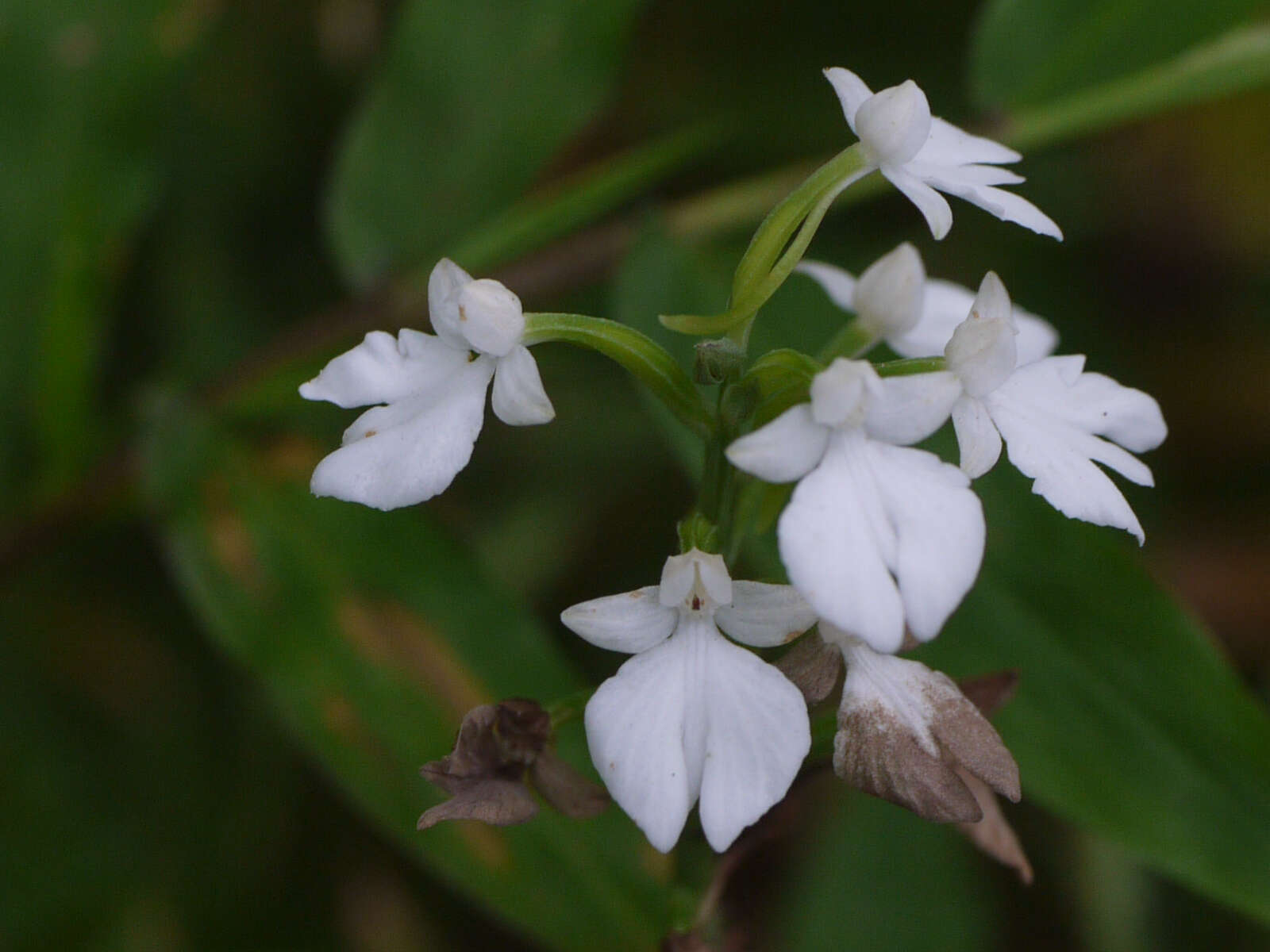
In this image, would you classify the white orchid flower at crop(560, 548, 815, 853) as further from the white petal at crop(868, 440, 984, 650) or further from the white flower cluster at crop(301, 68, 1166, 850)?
the white petal at crop(868, 440, 984, 650)

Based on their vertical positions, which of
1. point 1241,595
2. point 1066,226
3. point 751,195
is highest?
point 1066,226

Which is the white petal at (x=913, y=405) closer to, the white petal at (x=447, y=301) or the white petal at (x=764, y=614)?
the white petal at (x=764, y=614)

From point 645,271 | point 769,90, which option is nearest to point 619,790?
point 645,271

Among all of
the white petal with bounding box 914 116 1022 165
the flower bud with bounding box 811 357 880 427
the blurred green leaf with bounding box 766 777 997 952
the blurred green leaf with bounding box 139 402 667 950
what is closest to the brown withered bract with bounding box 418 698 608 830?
the flower bud with bounding box 811 357 880 427

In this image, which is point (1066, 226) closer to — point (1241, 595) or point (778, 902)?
point (1241, 595)

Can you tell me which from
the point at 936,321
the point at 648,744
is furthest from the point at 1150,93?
the point at 648,744

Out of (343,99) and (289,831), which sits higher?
(343,99)
